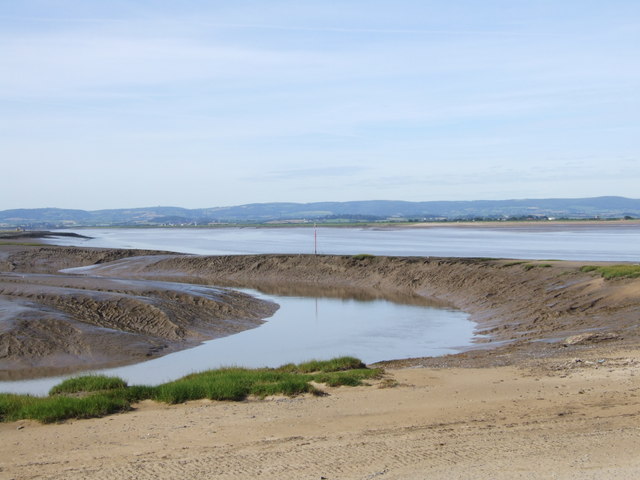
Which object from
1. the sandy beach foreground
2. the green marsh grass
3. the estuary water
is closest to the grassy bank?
the sandy beach foreground

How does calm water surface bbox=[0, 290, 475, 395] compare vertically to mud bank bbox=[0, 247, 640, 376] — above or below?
below

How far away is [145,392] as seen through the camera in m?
13.4

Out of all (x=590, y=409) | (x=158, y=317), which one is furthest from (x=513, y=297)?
(x=590, y=409)

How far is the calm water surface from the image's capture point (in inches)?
798

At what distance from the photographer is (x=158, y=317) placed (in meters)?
26.6

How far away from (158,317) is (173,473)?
18.1 m

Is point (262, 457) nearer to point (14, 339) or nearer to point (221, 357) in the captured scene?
point (221, 357)

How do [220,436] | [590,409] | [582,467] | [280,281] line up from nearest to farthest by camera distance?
[582,467] → [220,436] → [590,409] → [280,281]

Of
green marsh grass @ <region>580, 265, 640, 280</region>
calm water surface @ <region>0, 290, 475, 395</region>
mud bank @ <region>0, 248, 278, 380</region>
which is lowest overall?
calm water surface @ <region>0, 290, 475, 395</region>

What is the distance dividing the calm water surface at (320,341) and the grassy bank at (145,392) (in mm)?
3073

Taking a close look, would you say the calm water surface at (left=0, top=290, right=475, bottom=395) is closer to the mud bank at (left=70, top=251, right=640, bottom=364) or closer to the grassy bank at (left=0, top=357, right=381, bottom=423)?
the mud bank at (left=70, top=251, right=640, bottom=364)

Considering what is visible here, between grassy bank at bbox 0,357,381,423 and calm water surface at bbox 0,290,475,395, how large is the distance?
3073mm

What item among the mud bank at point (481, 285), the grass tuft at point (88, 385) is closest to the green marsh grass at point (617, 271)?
the mud bank at point (481, 285)

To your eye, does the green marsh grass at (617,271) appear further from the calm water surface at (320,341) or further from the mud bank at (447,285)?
the calm water surface at (320,341)
